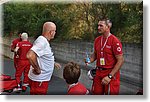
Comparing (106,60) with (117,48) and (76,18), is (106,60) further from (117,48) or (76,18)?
(76,18)

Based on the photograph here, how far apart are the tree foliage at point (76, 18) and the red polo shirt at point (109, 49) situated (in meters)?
0.07

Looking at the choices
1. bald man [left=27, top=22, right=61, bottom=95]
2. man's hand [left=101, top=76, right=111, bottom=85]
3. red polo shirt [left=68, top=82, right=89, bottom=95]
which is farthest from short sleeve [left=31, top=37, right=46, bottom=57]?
man's hand [left=101, top=76, right=111, bottom=85]

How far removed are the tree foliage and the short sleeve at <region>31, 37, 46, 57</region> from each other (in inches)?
6.1

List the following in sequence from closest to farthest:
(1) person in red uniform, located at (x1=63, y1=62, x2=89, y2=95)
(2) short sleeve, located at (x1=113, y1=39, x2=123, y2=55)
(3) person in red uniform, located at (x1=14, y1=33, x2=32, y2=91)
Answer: (1) person in red uniform, located at (x1=63, y1=62, x2=89, y2=95), (2) short sleeve, located at (x1=113, y1=39, x2=123, y2=55), (3) person in red uniform, located at (x1=14, y1=33, x2=32, y2=91)

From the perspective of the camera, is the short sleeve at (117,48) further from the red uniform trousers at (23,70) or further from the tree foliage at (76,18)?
the red uniform trousers at (23,70)

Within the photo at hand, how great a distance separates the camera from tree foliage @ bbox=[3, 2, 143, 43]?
298 cm

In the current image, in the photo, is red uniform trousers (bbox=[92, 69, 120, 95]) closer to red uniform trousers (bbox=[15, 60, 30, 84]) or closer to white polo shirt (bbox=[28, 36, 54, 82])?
white polo shirt (bbox=[28, 36, 54, 82])

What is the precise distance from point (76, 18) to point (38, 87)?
794mm

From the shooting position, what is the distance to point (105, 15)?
299 cm

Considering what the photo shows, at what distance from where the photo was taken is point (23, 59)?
304 cm

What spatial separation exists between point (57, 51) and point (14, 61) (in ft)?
1.48

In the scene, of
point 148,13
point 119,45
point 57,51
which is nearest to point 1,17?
point 57,51

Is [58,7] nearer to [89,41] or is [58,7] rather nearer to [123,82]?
[89,41]

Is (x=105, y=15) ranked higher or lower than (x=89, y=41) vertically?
higher
